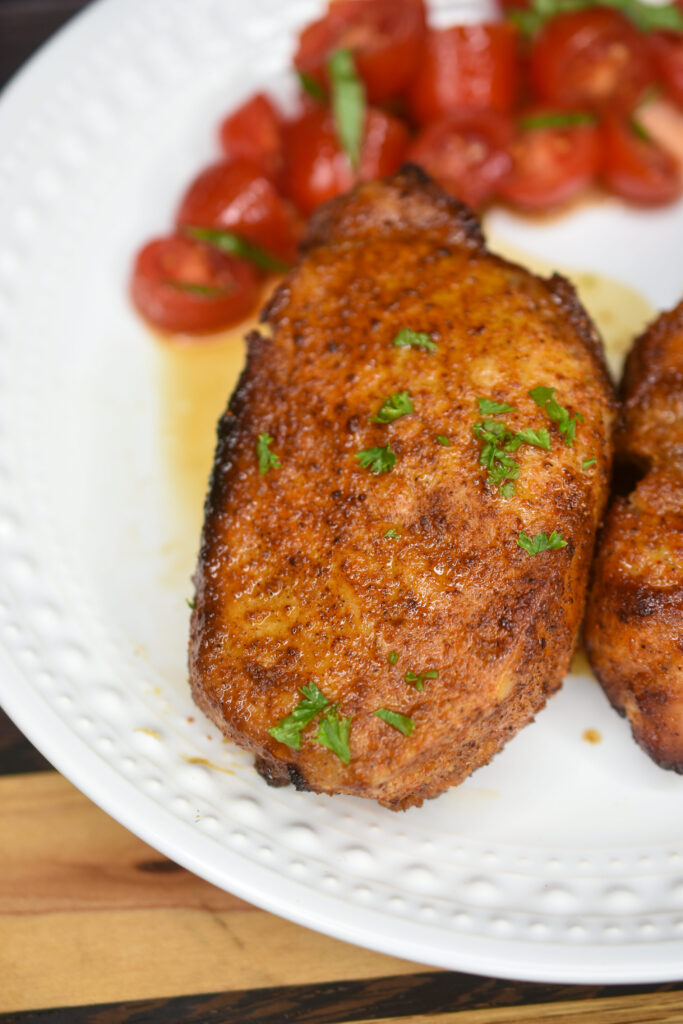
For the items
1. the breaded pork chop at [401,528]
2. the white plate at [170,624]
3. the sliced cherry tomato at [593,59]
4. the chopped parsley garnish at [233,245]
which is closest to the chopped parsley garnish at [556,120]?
the sliced cherry tomato at [593,59]

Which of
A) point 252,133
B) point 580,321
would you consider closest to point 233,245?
point 252,133

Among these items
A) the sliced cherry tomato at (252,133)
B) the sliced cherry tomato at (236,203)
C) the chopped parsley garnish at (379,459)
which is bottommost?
the chopped parsley garnish at (379,459)

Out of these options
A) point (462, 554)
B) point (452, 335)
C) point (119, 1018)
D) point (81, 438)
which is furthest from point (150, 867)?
point (452, 335)

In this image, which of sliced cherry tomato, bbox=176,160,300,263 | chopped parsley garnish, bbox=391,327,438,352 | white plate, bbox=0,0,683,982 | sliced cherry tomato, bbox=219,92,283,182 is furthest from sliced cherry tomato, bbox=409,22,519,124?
chopped parsley garnish, bbox=391,327,438,352

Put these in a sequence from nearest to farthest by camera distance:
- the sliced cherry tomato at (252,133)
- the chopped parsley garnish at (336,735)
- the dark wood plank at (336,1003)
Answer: the chopped parsley garnish at (336,735) < the dark wood plank at (336,1003) < the sliced cherry tomato at (252,133)

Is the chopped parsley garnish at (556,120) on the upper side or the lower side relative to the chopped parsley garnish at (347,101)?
lower

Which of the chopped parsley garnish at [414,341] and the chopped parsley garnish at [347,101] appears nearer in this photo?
the chopped parsley garnish at [414,341]

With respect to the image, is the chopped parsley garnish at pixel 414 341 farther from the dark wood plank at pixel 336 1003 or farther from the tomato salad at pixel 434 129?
the dark wood plank at pixel 336 1003

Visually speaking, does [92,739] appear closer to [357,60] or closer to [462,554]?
[462,554]
